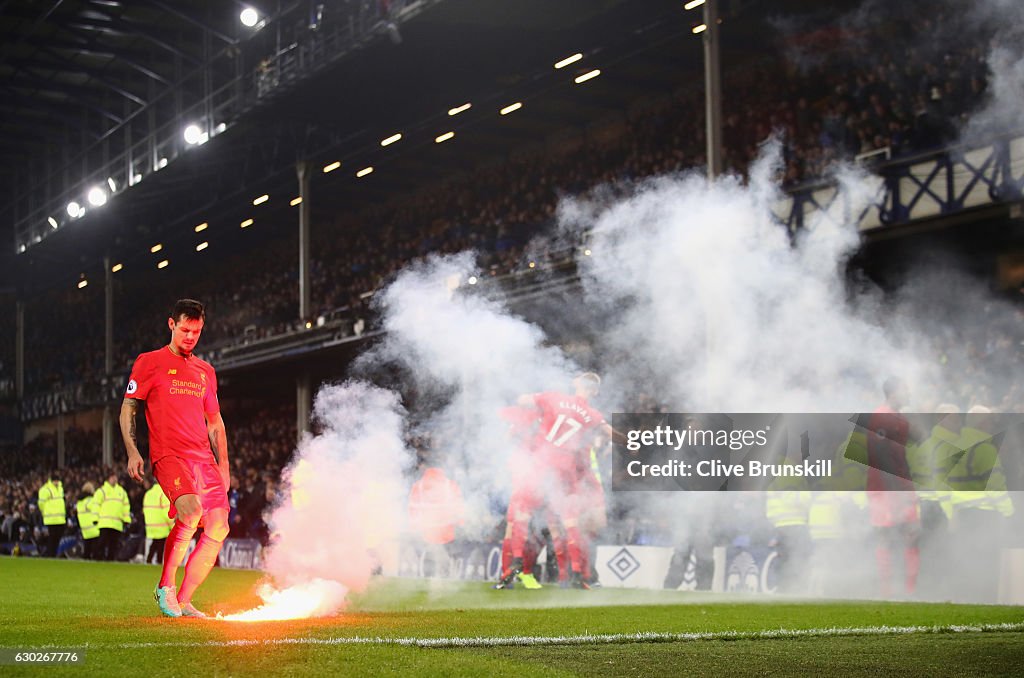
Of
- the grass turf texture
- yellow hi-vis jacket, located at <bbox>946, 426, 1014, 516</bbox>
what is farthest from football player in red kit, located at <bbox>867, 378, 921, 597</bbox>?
the grass turf texture

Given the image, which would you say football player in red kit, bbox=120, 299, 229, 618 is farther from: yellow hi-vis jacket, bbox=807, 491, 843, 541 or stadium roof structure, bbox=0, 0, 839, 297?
stadium roof structure, bbox=0, 0, 839, 297

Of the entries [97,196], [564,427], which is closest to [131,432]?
[564,427]

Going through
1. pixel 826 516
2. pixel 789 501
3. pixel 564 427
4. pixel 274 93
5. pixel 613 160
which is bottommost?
pixel 826 516

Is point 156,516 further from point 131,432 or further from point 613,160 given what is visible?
Answer: point 131,432

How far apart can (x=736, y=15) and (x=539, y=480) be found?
1302 cm

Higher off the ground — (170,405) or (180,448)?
(170,405)

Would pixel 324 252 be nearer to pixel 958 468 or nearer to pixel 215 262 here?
pixel 215 262

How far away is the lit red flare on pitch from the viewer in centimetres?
902

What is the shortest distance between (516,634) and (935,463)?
642 cm

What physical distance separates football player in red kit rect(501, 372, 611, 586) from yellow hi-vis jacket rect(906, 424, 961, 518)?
10.3ft

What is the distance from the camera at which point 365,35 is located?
89.4ft

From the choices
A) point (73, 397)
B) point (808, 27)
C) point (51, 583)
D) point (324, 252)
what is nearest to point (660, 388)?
point (51, 583)

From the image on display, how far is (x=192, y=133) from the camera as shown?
120ft

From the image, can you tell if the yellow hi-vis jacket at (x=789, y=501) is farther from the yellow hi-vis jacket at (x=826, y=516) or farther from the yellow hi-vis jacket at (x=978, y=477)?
the yellow hi-vis jacket at (x=978, y=477)
